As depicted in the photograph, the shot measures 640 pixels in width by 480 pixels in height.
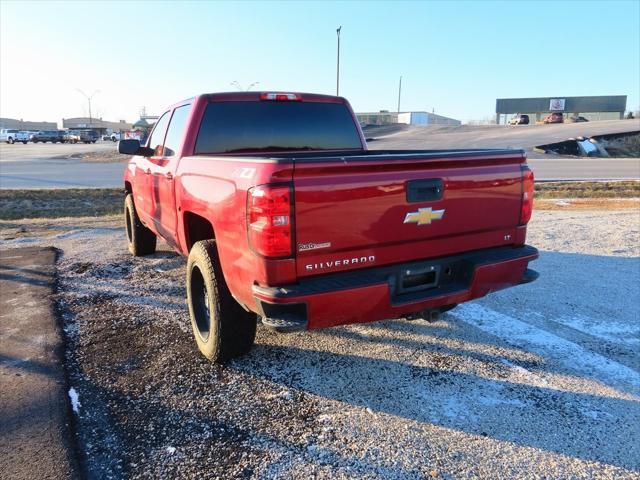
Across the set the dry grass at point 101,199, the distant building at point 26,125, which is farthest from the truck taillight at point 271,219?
the distant building at point 26,125

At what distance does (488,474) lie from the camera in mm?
2457

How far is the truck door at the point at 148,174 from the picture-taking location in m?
5.21

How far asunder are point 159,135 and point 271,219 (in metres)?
3.41

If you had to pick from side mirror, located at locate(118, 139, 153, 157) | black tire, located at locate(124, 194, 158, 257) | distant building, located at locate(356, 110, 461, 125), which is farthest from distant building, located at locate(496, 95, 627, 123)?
side mirror, located at locate(118, 139, 153, 157)

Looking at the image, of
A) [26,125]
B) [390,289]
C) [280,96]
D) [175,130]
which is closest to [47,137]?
[175,130]

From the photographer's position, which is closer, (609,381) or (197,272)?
(609,381)

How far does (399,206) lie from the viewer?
9.82ft

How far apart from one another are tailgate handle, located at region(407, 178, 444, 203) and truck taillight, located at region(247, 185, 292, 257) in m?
0.82

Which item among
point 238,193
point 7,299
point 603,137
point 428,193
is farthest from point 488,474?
point 603,137

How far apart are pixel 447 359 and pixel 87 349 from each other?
2867 millimetres

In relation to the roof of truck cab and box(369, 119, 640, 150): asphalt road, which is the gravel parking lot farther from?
box(369, 119, 640, 150): asphalt road

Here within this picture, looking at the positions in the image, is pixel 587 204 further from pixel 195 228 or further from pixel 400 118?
pixel 400 118

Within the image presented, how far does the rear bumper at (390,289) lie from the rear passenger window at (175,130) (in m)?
2.28

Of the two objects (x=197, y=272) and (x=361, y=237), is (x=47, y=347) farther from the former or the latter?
(x=361, y=237)
